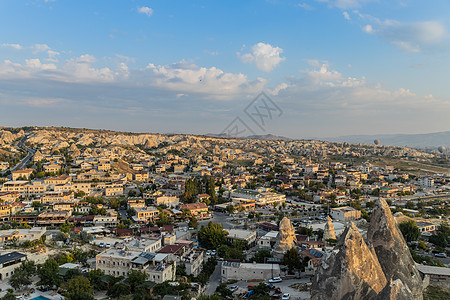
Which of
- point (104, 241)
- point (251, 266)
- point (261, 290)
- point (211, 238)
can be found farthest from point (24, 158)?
point (261, 290)

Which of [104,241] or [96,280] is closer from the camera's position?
[96,280]

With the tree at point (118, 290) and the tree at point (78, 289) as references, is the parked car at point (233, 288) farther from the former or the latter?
the tree at point (78, 289)

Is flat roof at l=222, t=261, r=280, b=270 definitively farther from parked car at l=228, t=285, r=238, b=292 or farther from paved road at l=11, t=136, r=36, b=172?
paved road at l=11, t=136, r=36, b=172

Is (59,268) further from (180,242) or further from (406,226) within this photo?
(406,226)

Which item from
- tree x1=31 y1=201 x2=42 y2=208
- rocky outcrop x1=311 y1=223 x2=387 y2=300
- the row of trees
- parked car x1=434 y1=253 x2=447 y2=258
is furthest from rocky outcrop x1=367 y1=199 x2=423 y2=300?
tree x1=31 y1=201 x2=42 y2=208

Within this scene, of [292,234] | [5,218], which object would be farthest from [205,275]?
[5,218]

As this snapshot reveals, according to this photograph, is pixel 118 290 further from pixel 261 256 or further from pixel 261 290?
pixel 261 256
